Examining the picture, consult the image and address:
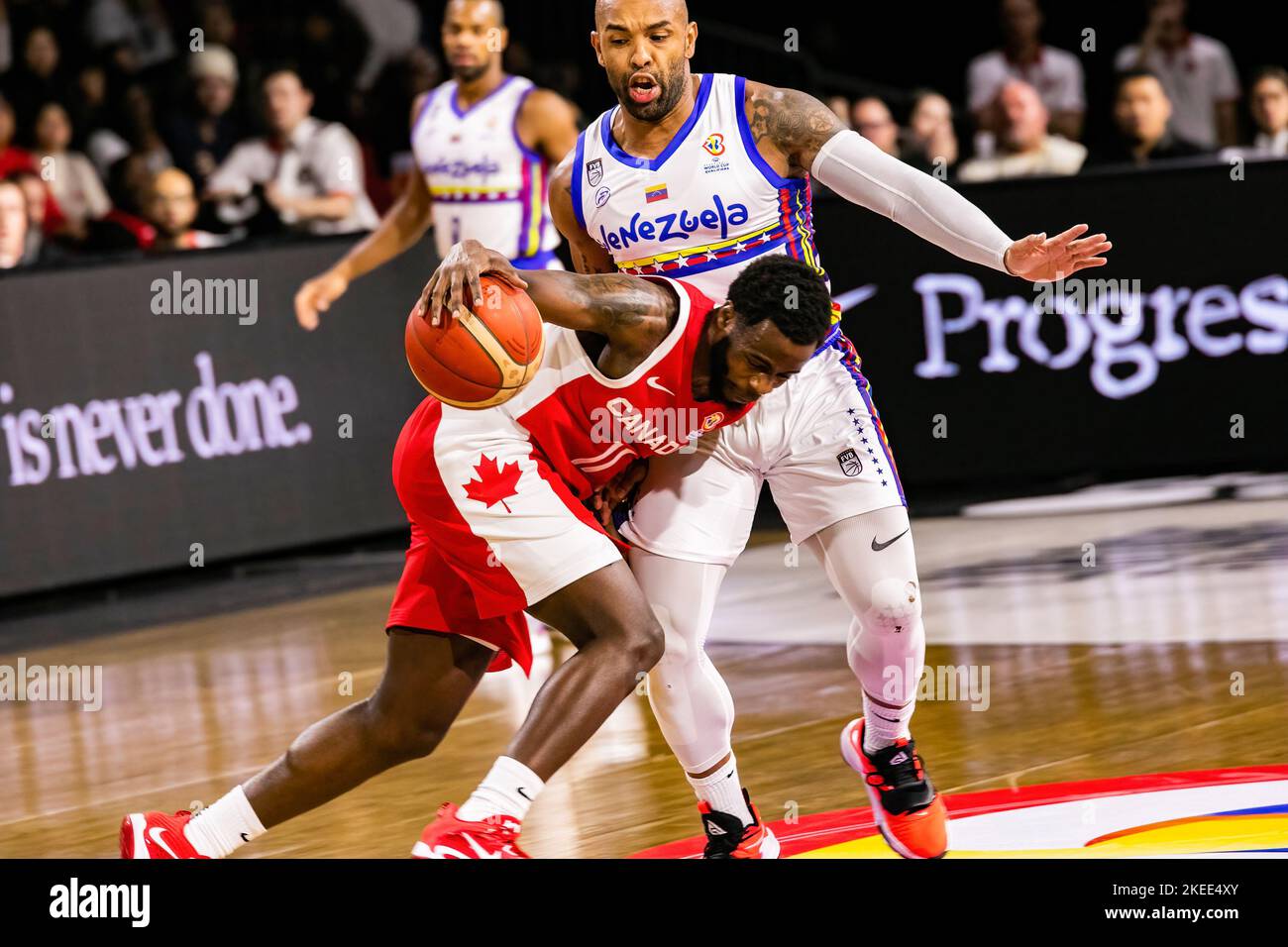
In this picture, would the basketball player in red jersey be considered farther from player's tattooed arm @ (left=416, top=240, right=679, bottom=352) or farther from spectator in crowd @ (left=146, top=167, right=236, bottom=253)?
spectator in crowd @ (left=146, top=167, right=236, bottom=253)

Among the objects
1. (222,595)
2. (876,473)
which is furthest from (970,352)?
(876,473)

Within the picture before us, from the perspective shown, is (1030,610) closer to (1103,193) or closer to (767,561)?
(767,561)

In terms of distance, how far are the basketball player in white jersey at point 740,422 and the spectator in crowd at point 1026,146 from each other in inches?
229

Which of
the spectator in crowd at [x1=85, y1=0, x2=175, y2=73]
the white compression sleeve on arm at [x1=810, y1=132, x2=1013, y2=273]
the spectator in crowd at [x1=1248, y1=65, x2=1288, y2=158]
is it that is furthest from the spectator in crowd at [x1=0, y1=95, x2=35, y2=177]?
the white compression sleeve on arm at [x1=810, y1=132, x2=1013, y2=273]

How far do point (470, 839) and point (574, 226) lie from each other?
176 centimetres

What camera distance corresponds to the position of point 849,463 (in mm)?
4938

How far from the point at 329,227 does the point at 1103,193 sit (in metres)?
4.08

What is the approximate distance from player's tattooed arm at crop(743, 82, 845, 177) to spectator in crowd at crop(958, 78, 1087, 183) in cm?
577

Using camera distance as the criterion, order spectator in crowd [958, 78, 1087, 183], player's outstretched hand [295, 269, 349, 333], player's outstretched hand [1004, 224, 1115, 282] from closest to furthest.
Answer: player's outstretched hand [1004, 224, 1115, 282], player's outstretched hand [295, 269, 349, 333], spectator in crowd [958, 78, 1087, 183]

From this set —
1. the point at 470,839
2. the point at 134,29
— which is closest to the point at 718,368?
the point at 470,839

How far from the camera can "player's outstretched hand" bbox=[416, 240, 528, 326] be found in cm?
420

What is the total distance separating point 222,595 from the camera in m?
9.49

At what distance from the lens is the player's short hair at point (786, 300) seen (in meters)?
4.42
